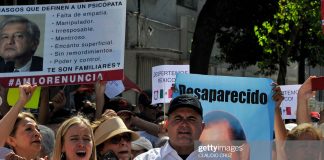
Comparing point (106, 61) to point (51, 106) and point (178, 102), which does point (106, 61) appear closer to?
point (51, 106)

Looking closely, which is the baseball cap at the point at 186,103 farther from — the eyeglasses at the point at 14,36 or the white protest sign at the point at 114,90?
the white protest sign at the point at 114,90

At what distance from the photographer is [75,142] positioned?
15.4 feet

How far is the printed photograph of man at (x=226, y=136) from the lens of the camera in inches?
173

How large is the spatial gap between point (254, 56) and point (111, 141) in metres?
18.9

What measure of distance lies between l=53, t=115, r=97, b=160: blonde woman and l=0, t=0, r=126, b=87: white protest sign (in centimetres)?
225

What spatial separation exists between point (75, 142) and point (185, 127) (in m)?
0.72

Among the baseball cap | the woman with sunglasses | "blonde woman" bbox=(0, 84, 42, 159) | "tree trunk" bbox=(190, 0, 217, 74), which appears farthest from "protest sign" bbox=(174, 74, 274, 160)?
"tree trunk" bbox=(190, 0, 217, 74)

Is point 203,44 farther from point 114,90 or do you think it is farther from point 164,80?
point 114,90

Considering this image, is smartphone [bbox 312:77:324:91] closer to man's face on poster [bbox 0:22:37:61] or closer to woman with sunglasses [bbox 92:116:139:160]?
woman with sunglasses [bbox 92:116:139:160]

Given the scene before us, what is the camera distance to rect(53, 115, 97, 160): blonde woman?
15.3 feet

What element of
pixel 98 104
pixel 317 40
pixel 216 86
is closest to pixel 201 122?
pixel 216 86

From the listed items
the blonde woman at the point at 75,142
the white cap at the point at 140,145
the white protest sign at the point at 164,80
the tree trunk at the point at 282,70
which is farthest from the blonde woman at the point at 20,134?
the tree trunk at the point at 282,70

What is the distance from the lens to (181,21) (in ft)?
78.2

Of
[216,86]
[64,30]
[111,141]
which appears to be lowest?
[111,141]
